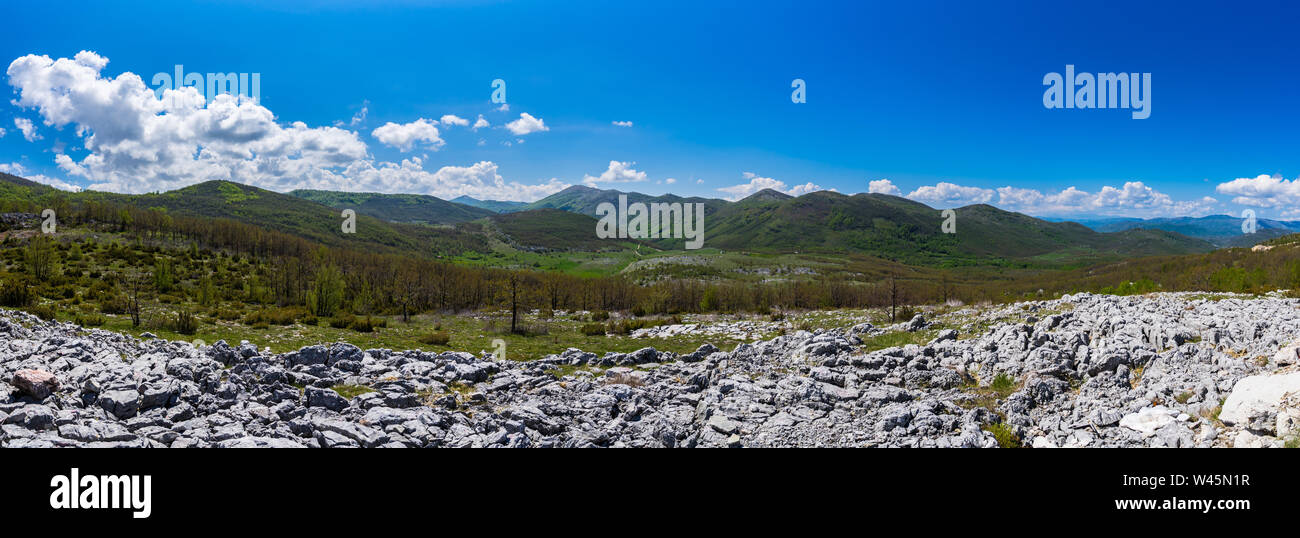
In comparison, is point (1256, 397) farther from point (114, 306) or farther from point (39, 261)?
point (39, 261)

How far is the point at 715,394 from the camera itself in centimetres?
1458

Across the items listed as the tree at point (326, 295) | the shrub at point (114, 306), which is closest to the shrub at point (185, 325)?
the shrub at point (114, 306)

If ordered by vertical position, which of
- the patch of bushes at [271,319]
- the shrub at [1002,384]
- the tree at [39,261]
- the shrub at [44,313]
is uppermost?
the tree at [39,261]

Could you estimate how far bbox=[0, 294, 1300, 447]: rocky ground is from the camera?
9.95m

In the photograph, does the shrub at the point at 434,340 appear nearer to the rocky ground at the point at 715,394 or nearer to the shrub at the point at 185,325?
the rocky ground at the point at 715,394

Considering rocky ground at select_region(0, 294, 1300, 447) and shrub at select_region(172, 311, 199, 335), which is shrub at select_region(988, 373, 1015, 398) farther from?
shrub at select_region(172, 311, 199, 335)

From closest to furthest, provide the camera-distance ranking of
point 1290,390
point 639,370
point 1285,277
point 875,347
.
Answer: point 1290,390, point 639,370, point 875,347, point 1285,277

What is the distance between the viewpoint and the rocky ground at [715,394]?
32.7 feet

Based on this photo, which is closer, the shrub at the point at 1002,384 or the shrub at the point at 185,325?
the shrub at the point at 1002,384

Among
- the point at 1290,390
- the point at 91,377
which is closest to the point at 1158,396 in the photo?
the point at 1290,390

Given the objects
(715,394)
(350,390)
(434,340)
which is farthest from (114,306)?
(715,394)
